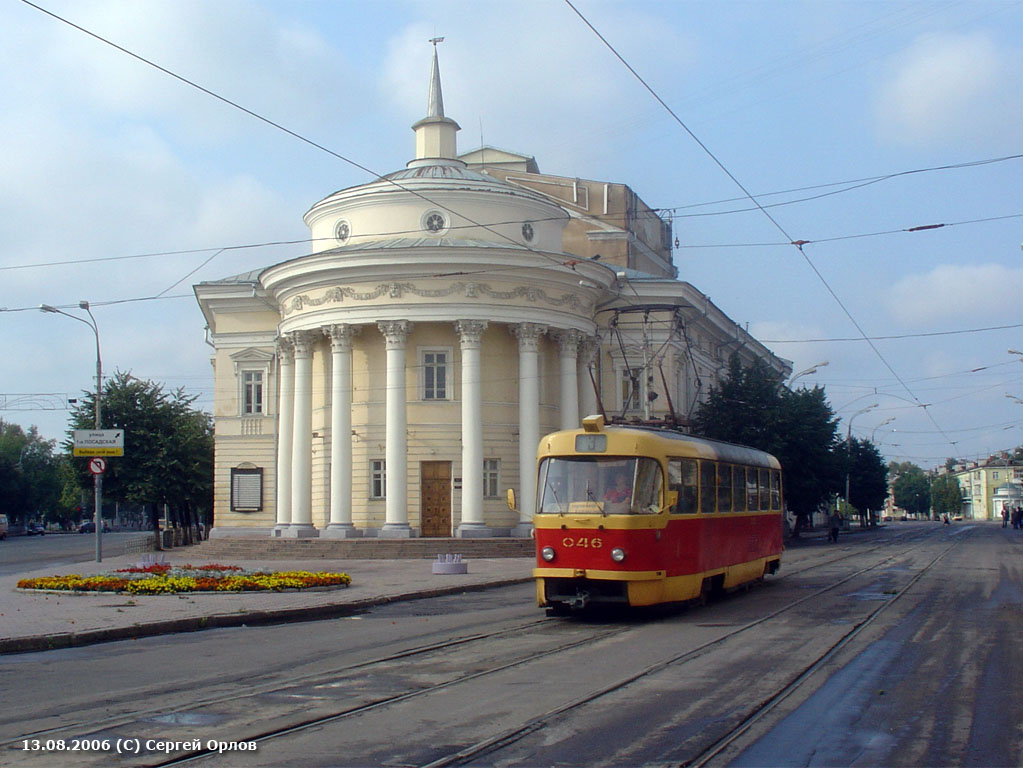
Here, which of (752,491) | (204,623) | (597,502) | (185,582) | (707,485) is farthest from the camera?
(752,491)

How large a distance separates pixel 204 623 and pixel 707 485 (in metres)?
8.07

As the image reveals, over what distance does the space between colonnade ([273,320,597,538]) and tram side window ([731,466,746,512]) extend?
646 inches

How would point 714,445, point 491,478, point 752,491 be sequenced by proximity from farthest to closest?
point 491,478
point 752,491
point 714,445

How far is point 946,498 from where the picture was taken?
15588 cm

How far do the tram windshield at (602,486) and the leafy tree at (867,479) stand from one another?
7022 centimetres

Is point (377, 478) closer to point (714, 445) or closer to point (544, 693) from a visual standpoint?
point (714, 445)

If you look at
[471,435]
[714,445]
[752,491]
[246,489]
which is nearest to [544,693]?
[714,445]

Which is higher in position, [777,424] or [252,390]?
[252,390]

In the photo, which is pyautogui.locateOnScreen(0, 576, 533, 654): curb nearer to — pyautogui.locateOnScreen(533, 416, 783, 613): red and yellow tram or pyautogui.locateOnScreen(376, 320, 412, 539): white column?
pyautogui.locateOnScreen(533, 416, 783, 613): red and yellow tram

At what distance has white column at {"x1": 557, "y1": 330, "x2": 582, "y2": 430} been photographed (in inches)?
1570

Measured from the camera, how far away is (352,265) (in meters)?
37.4

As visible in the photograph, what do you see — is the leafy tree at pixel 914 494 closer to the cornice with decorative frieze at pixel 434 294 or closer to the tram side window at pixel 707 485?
the cornice with decorative frieze at pixel 434 294

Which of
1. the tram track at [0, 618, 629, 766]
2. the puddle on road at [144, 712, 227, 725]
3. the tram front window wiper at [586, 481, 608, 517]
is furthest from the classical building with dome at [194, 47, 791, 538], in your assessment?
the puddle on road at [144, 712, 227, 725]

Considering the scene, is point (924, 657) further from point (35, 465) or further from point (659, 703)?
point (35, 465)
